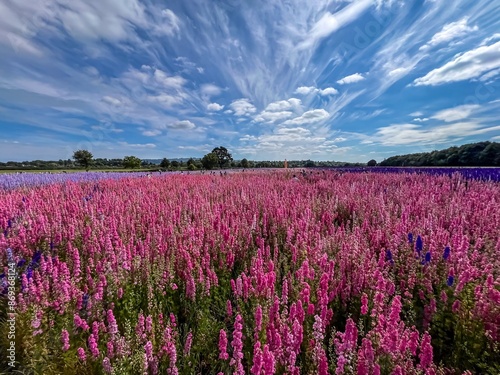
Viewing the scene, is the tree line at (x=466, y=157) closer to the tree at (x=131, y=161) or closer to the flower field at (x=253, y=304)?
the flower field at (x=253, y=304)

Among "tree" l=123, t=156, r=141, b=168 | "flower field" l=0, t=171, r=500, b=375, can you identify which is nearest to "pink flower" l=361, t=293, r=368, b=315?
"flower field" l=0, t=171, r=500, b=375

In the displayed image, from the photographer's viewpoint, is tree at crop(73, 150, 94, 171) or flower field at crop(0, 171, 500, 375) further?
tree at crop(73, 150, 94, 171)

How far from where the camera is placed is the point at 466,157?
92.6ft

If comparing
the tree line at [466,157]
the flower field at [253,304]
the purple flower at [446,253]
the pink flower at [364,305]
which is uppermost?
the tree line at [466,157]

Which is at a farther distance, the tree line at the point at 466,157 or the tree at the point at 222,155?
the tree at the point at 222,155

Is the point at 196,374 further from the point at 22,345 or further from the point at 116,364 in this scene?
the point at 22,345

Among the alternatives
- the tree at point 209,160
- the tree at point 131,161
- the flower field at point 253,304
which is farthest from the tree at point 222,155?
the flower field at point 253,304

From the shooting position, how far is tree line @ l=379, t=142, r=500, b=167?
24770mm

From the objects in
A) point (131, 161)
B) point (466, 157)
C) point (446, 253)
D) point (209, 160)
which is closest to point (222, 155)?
point (209, 160)

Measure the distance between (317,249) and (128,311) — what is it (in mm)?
2153

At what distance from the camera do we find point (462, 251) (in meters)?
2.77

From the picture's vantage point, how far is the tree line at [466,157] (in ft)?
81.3

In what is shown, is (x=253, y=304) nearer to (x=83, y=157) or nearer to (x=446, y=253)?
(x=446, y=253)

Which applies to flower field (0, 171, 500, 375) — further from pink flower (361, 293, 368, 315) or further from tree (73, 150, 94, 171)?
tree (73, 150, 94, 171)
